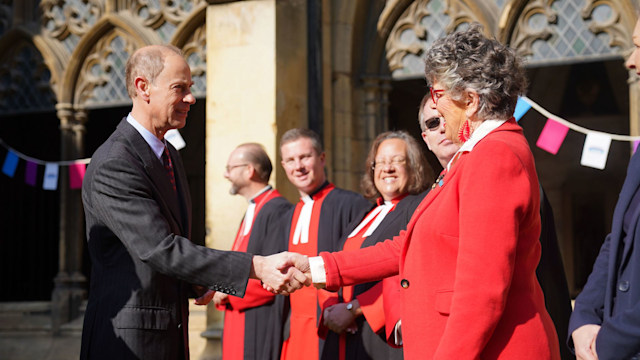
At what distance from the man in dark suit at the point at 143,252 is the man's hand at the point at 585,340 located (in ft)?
3.89

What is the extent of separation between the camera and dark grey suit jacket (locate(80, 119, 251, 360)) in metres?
2.85

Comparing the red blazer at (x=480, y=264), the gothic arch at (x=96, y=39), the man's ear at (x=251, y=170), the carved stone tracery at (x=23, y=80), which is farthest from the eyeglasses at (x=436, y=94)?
the carved stone tracery at (x=23, y=80)

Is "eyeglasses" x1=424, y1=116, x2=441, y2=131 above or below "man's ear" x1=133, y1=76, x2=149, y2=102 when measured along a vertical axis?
below

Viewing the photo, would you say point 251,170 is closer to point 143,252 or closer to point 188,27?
point 143,252

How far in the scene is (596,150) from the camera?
634 centimetres

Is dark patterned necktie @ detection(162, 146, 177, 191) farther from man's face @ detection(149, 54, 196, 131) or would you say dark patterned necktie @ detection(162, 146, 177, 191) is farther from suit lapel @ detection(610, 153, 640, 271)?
suit lapel @ detection(610, 153, 640, 271)

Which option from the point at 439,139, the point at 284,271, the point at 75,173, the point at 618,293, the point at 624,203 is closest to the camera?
the point at 618,293

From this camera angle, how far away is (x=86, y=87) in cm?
826

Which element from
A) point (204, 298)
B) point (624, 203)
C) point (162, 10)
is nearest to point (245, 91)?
point (162, 10)

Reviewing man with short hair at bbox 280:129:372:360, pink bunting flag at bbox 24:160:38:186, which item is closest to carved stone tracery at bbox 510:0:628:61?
man with short hair at bbox 280:129:372:360

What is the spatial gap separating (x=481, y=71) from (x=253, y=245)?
9.24 feet

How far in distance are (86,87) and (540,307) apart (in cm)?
681

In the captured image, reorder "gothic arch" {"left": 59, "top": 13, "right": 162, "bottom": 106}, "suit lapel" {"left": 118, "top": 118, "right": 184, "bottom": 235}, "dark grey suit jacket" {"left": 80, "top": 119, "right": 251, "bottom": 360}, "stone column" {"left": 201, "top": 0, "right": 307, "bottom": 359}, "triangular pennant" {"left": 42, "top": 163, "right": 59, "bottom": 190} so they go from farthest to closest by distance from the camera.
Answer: "triangular pennant" {"left": 42, "top": 163, "right": 59, "bottom": 190} → "gothic arch" {"left": 59, "top": 13, "right": 162, "bottom": 106} → "stone column" {"left": 201, "top": 0, "right": 307, "bottom": 359} → "suit lapel" {"left": 118, "top": 118, "right": 184, "bottom": 235} → "dark grey suit jacket" {"left": 80, "top": 119, "right": 251, "bottom": 360}

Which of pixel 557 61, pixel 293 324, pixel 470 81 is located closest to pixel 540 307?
pixel 470 81
